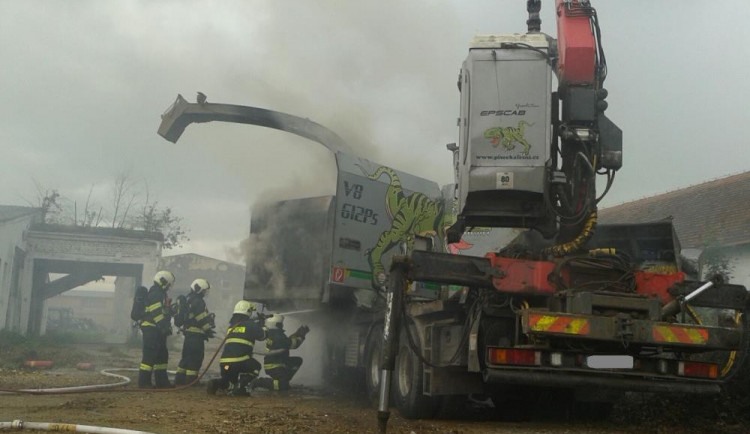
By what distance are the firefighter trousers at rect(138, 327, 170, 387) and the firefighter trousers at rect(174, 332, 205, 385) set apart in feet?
0.88

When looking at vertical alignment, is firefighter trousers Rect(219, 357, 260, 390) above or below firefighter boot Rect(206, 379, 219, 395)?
above

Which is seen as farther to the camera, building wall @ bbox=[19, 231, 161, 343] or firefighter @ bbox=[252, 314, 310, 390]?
building wall @ bbox=[19, 231, 161, 343]

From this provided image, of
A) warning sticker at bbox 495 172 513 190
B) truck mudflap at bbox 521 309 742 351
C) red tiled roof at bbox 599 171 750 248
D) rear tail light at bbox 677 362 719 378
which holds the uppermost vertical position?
red tiled roof at bbox 599 171 750 248

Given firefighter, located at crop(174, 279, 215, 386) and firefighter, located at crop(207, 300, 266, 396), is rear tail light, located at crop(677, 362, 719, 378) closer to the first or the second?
firefighter, located at crop(207, 300, 266, 396)

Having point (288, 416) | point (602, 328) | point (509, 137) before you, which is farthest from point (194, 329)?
point (602, 328)

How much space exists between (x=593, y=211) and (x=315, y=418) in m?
3.29

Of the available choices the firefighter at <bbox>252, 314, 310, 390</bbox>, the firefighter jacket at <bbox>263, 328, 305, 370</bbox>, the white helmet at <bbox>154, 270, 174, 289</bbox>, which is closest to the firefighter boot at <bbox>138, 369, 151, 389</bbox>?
the white helmet at <bbox>154, 270, 174, 289</bbox>

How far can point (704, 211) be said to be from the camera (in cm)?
2338

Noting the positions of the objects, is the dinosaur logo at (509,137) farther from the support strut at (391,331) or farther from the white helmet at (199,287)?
the white helmet at (199,287)

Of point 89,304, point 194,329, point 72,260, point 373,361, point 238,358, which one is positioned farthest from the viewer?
point 89,304

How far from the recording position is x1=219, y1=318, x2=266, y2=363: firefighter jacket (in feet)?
36.0

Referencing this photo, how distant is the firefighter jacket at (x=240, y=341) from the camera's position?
10977 mm

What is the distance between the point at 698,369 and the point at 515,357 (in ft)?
5.30

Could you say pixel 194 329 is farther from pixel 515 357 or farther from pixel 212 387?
pixel 515 357
